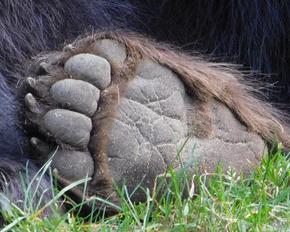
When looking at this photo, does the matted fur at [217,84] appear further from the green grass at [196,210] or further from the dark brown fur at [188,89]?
the green grass at [196,210]

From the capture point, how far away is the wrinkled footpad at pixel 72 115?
5.17 ft

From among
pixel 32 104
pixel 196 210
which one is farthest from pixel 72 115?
pixel 196 210

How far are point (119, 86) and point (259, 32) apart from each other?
70 cm

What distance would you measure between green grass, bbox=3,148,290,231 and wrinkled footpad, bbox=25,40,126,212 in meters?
0.07

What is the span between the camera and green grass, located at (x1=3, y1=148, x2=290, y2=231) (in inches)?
57.6

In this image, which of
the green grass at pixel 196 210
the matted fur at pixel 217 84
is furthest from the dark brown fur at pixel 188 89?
the green grass at pixel 196 210

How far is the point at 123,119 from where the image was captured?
5.35 feet

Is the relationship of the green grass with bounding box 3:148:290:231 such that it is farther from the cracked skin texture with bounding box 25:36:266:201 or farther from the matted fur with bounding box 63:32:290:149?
the matted fur with bounding box 63:32:290:149

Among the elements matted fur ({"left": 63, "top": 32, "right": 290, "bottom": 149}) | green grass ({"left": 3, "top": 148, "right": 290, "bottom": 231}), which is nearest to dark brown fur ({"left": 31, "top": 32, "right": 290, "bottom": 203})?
matted fur ({"left": 63, "top": 32, "right": 290, "bottom": 149})

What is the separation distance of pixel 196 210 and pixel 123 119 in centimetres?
24

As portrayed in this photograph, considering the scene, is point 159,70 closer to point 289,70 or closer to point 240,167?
point 240,167

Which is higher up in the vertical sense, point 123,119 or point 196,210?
point 123,119

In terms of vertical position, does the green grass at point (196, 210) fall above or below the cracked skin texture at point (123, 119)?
below

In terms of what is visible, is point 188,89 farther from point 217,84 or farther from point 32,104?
point 32,104
